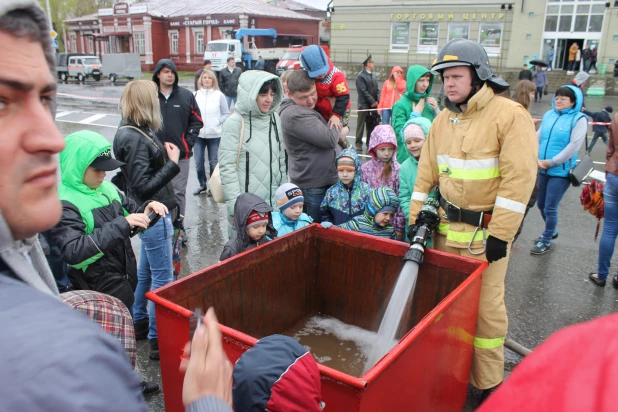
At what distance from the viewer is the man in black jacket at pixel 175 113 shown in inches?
212

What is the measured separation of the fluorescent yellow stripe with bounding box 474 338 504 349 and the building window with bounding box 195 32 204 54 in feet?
141

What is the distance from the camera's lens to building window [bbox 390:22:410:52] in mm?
32219

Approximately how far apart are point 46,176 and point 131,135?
118 inches

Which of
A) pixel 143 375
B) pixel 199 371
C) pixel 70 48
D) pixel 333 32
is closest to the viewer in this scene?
pixel 199 371

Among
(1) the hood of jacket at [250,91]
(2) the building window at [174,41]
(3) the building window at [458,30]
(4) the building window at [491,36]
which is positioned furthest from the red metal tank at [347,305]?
(2) the building window at [174,41]

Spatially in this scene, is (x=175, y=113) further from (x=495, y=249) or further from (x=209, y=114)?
(x=495, y=249)

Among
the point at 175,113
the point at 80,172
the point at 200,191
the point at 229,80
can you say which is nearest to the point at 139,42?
the point at 229,80

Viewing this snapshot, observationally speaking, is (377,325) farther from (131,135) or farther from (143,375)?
(131,135)

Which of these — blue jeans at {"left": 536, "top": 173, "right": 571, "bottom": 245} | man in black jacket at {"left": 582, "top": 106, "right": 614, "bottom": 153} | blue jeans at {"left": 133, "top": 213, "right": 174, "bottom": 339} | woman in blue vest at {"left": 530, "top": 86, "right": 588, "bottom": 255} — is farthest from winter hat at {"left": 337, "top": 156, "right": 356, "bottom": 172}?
man in black jacket at {"left": 582, "top": 106, "right": 614, "bottom": 153}

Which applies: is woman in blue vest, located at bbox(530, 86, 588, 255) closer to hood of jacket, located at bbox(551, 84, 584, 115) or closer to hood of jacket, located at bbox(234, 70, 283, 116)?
hood of jacket, located at bbox(551, 84, 584, 115)

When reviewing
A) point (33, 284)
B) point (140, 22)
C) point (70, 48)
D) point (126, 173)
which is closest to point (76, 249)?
point (126, 173)

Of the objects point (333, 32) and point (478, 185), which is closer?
point (478, 185)

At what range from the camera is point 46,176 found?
0.79m

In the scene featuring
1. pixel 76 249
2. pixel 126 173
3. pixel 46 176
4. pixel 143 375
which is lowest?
pixel 143 375
